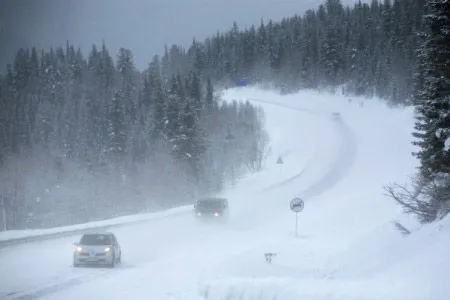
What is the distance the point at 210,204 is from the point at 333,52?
8466 cm

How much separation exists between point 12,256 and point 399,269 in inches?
725

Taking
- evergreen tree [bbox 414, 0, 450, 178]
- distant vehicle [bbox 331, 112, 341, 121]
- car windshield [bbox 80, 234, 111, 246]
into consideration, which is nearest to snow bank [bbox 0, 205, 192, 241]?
car windshield [bbox 80, 234, 111, 246]

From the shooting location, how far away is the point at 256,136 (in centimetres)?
8556

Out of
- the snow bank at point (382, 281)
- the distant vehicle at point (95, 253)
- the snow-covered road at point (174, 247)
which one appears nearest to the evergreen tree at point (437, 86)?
the snow-covered road at point (174, 247)

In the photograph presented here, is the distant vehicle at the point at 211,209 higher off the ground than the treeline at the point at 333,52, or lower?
lower

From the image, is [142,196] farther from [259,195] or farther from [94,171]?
[259,195]

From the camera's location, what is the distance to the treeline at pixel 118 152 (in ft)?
218

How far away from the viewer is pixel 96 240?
22281mm

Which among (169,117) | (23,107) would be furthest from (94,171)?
(23,107)

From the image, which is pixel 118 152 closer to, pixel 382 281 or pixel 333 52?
pixel 333 52

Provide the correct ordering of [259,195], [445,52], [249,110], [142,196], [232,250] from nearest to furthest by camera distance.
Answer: [445,52], [232,250], [259,195], [142,196], [249,110]

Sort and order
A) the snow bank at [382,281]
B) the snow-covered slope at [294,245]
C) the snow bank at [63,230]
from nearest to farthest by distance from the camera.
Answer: the snow bank at [382,281] < the snow-covered slope at [294,245] < the snow bank at [63,230]

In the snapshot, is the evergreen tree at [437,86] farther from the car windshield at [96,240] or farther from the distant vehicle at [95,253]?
the car windshield at [96,240]

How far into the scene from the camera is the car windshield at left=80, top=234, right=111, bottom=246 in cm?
2209
